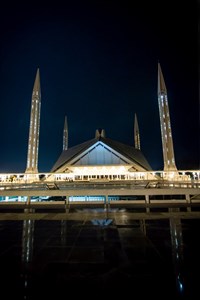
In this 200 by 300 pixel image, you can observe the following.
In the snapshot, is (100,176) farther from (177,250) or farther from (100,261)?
(100,261)

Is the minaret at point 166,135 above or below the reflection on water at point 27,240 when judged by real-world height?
above

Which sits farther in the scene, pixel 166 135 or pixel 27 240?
pixel 166 135

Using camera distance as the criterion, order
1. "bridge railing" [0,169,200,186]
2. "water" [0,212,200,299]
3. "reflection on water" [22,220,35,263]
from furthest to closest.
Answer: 1. "bridge railing" [0,169,200,186]
2. "reflection on water" [22,220,35,263]
3. "water" [0,212,200,299]

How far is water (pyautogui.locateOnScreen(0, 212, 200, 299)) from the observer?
2.08m

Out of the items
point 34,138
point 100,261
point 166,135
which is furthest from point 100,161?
point 100,261

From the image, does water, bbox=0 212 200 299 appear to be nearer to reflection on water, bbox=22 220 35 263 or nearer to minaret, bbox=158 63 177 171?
reflection on water, bbox=22 220 35 263

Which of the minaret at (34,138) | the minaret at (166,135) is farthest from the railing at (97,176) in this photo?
the minaret at (34,138)

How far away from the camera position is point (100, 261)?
2.82m

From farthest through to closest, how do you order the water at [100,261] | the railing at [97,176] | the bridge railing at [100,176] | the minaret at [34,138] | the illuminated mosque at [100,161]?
1. the minaret at [34,138]
2. the illuminated mosque at [100,161]
3. the bridge railing at [100,176]
4. the railing at [97,176]
5. the water at [100,261]

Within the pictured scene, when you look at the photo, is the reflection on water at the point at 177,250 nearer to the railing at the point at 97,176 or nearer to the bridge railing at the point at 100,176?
the railing at the point at 97,176

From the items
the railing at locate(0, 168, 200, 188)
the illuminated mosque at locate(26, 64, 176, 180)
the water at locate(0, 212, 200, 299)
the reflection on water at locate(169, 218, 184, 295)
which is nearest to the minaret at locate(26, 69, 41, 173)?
the illuminated mosque at locate(26, 64, 176, 180)

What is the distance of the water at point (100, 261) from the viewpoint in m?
2.08

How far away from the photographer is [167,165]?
28.3m

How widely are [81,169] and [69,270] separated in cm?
2508
